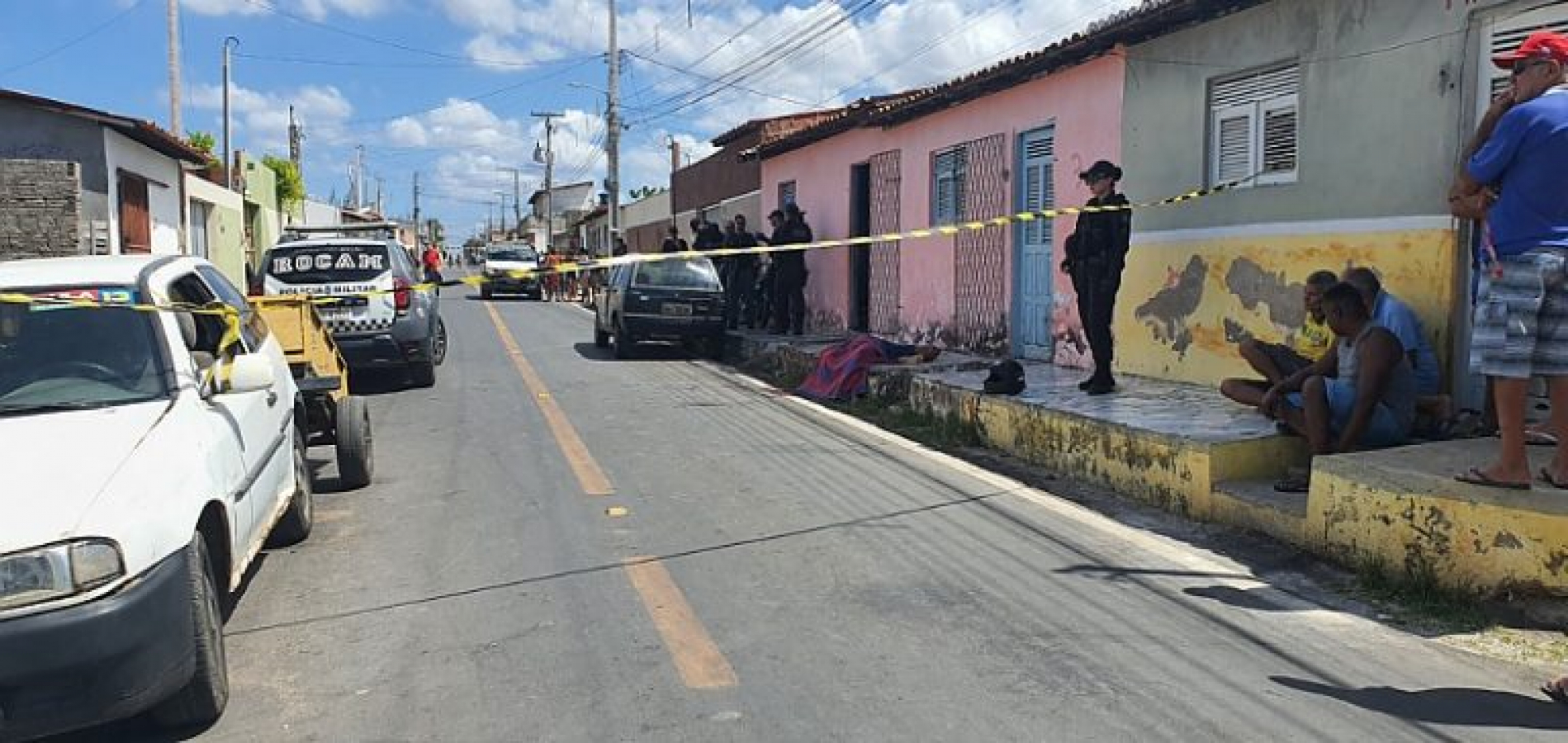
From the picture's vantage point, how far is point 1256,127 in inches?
359

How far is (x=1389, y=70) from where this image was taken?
770cm

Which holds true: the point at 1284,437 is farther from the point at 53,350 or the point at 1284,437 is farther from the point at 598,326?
the point at 598,326

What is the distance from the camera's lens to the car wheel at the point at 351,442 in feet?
25.0

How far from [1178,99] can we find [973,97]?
4.06m

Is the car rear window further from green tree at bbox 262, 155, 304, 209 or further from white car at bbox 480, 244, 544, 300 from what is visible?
green tree at bbox 262, 155, 304, 209

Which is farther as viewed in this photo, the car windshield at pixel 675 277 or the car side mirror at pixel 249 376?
the car windshield at pixel 675 277

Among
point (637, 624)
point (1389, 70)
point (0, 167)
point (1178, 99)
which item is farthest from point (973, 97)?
point (0, 167)

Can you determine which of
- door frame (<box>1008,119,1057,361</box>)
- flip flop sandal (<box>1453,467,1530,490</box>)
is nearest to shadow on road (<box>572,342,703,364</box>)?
door frame (<box>1008,119,1057,361</box>)

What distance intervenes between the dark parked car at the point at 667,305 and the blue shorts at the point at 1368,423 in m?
11.0

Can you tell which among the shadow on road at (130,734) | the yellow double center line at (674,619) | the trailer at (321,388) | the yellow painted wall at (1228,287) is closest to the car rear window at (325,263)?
the trailer at (321,388)

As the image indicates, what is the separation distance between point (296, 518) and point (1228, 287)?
278 inches

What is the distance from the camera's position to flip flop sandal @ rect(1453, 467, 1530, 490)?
518 centimetres

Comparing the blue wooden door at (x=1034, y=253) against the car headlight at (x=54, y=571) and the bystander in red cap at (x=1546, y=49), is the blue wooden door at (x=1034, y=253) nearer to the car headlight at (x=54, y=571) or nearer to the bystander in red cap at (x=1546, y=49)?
the bystander in red cap at (x=1546, y=49)

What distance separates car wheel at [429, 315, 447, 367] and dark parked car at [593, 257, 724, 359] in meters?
2.55
